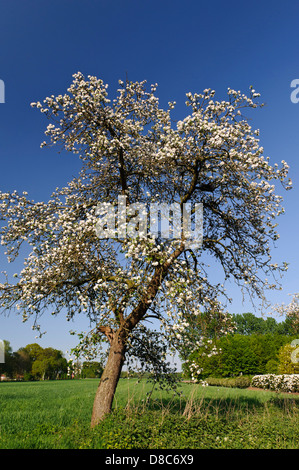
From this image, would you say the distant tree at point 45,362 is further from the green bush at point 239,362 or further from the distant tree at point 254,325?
the distant tree at point 254,325

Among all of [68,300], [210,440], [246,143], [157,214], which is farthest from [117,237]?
[210,440]

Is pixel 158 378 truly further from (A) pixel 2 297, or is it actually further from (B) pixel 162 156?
(B) pixel 162 156

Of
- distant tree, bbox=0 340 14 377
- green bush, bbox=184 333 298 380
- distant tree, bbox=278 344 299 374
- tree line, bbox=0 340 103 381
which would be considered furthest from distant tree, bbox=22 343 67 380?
distant tree, bbox=278 344 299 374

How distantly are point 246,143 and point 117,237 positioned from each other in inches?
214

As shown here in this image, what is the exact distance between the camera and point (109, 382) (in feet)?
32.9

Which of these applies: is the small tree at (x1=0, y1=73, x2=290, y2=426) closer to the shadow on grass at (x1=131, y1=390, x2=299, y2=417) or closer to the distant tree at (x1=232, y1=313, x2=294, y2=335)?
the shadow on grass at (x1=131, y1=390, x2=299, y2=417)

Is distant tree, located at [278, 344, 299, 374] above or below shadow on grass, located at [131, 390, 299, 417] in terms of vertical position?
below

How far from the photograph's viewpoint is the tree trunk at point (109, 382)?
9659 millimetres

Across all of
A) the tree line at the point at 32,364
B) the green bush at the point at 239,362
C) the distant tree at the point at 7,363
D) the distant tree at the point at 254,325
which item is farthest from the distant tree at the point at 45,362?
the distant tree at the point at 254,325

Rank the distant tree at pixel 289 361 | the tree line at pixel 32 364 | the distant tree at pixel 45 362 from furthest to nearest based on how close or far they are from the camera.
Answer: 1. the distant tree at pixel 45 362
2. the tree line at pixel 32 364
3. the distant tree at pixel 289 361

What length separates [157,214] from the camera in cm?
1185

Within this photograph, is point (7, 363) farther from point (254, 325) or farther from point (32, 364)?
point (254, 325)

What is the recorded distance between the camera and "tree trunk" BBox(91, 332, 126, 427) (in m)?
9.66

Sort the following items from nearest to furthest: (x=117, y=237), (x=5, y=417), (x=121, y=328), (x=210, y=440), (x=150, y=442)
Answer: (x=150, y=442)
(x=210, y=440)
(x=117, y=237)
(x=121, y=328)
(x=5, y=417)
